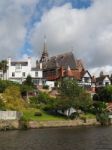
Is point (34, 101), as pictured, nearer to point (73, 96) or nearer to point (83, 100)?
point (73, 96)

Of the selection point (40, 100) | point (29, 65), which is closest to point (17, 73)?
point (29, 65)

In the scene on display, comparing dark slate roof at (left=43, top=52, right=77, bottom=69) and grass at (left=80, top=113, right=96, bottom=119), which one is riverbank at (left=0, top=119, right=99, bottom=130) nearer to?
grass at (left=80, top=113, right=96, bottom=119)

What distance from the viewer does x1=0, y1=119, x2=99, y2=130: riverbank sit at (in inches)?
4502

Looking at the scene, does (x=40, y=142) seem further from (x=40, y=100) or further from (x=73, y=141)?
(x=40, y=100)

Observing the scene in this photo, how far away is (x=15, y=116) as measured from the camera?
119 m

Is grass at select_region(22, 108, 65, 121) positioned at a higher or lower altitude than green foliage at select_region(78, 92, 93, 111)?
lower

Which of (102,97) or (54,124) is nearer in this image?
(54,124)

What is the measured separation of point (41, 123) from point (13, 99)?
18.3 meters

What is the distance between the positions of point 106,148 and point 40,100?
82.6 m

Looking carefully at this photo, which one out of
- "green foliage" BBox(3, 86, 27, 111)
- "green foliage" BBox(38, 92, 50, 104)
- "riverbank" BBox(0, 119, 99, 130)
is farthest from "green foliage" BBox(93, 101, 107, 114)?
"green foliage" BBox(3, 86, 27, 111)

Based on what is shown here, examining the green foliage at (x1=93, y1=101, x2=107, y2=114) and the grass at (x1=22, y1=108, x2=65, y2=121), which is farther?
the green foliage at (x1=93, y1=101, x2=107, y2=114)

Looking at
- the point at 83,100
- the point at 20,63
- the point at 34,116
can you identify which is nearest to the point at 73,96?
the point at 83,100

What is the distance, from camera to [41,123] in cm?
12138

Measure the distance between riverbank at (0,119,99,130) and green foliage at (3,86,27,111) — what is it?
12246 millimetres
